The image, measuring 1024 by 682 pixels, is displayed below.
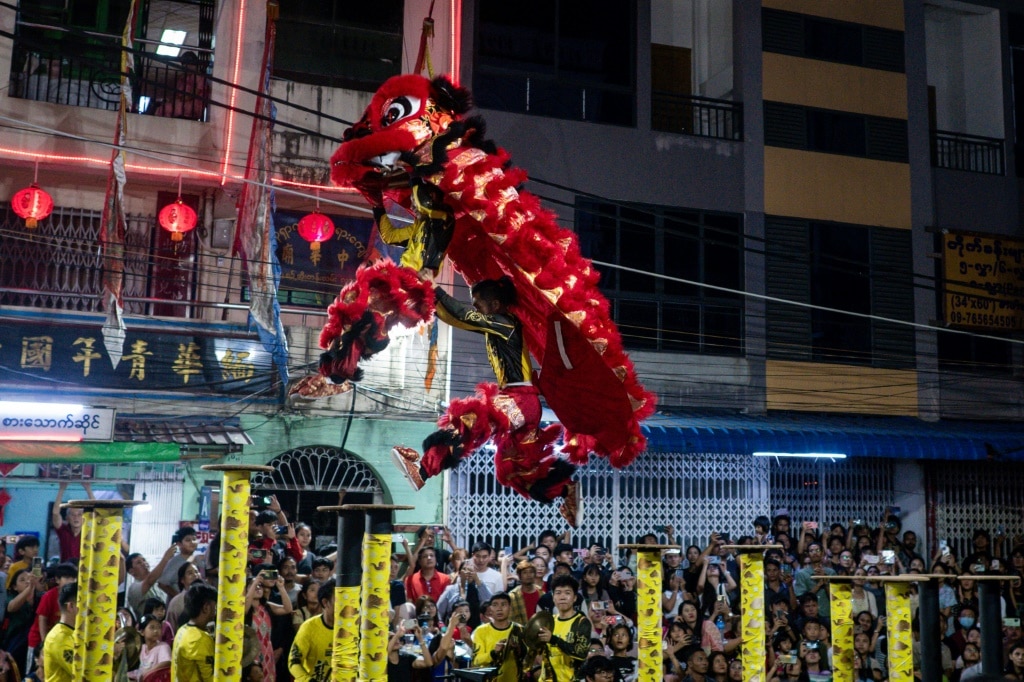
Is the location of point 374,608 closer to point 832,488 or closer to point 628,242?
point 628,242

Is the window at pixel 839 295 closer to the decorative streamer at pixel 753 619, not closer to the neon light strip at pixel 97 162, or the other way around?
the neon light strip at pixel 97 162

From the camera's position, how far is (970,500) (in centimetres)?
1427

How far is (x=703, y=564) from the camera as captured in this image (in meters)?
Answer: 9.46

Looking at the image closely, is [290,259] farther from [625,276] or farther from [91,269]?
[625,276]

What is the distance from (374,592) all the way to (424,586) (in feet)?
12.3

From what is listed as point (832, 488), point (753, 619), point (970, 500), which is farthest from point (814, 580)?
point (970, 500)

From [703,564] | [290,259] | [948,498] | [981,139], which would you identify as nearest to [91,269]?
[290,259]

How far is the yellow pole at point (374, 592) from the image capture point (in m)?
4.82

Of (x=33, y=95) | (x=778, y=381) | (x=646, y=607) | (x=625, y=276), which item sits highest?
(x=33, y=95)

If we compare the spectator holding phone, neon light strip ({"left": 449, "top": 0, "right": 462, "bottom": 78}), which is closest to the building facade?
neon light strip ({"left": 449, "top": 0, "right": 462, "bottom": 78})

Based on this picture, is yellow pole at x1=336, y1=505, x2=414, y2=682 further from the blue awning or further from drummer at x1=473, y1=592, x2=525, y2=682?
the blue awning

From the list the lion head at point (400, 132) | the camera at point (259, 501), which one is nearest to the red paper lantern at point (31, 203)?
the camera at point (259, 501)

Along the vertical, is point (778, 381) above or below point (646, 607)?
above

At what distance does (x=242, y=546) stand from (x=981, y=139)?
13.8m
